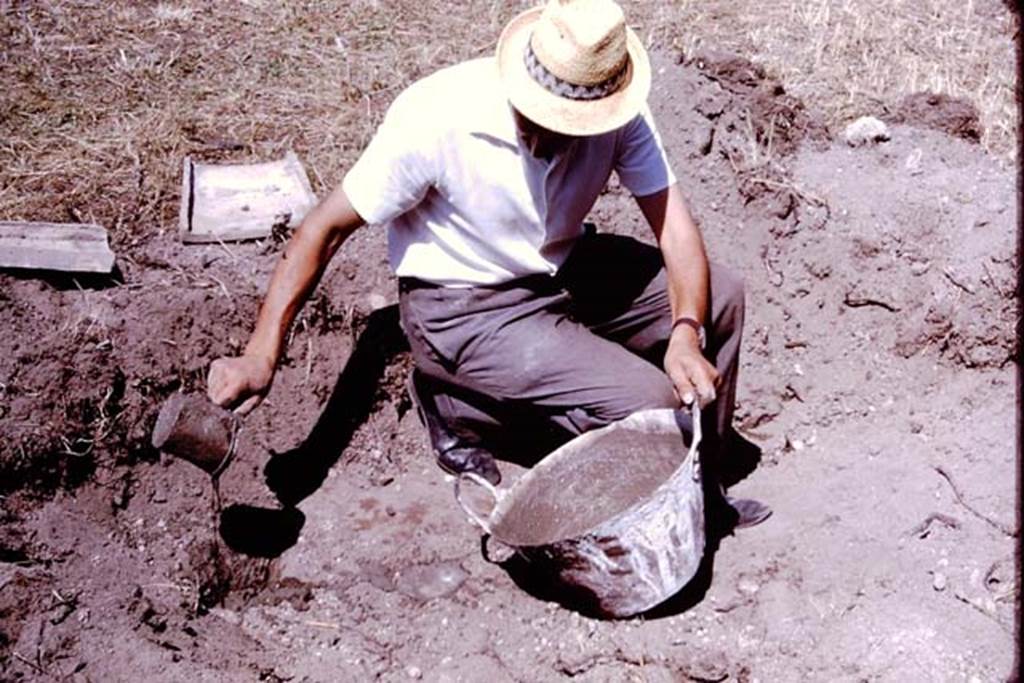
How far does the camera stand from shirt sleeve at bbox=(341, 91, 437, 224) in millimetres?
3076

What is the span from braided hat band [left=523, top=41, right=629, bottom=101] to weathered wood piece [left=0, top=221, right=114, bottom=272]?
5.29 ft

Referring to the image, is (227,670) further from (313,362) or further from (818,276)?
(818,276)

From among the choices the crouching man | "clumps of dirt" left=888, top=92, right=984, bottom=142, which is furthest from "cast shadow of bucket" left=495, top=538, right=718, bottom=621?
"clumps of dirt" left=888, top=92, right=984, bottom=142

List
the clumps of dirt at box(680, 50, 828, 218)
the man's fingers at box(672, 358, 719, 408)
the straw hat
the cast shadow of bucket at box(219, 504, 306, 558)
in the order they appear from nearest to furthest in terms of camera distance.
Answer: the straw hat
the man's fingers at box(672, 358, 719, 408)
the cast shadow of bucket at box(219, 504, 306, 558)
the clumps of dirt at box(680, 50, 828, 218)

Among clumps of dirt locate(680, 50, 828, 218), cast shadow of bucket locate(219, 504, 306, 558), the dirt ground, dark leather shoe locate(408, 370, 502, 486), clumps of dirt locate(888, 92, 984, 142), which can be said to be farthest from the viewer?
clumps of dirt locate(888, 92, 984, 142)

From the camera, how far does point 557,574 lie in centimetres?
312

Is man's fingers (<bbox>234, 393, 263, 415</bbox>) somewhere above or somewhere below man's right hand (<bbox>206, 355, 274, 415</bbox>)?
below

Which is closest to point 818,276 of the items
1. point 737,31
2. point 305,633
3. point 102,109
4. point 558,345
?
point 558,345

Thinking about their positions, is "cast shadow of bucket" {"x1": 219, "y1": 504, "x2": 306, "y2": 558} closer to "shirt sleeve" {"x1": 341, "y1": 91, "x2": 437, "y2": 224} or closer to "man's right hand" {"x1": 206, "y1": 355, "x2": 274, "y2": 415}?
"man's right hand" {"x1": 206, "y1": 355, "x2": 274, "y2": 415}

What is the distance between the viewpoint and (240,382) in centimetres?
291

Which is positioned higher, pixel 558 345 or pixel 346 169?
pixel 558 345

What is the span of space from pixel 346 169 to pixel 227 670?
2.17 metres

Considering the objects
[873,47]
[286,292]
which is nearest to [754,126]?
[873,47]

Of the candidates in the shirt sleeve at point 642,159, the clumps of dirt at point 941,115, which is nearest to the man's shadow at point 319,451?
the shirt sleeve at point 642,159
